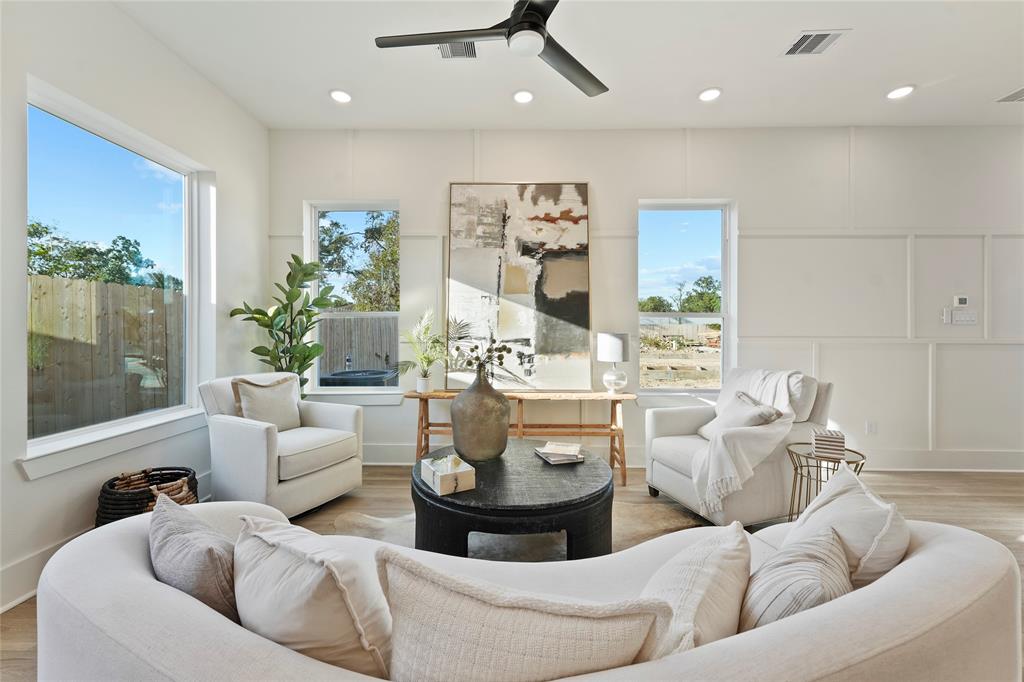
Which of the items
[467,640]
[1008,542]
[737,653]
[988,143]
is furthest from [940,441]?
[467,640]

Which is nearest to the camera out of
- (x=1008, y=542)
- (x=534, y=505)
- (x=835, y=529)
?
(x=835, y=529)

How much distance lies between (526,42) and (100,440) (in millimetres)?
2826

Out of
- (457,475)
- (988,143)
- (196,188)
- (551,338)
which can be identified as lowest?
(457,475)

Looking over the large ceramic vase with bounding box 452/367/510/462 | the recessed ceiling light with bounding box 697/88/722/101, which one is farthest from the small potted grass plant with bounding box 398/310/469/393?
the recessed ceiling light with bounding box 697/88/722/101

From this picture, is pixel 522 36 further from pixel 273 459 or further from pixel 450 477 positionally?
pixel 273 459

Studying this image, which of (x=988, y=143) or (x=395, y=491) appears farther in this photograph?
(x=988, y=143)

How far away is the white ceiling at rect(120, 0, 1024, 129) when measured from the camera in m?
2.47

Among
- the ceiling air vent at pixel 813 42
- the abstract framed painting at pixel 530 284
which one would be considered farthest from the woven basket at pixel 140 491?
the ceiling air vent at pixel 813 42

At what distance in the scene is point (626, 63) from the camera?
294 cm

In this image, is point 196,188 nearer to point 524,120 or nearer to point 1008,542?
point 524,120

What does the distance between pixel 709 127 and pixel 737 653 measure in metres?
4.18

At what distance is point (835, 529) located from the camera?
923 mm

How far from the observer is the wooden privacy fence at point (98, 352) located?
221cm

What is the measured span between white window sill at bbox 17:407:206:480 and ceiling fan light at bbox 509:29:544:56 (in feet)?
9.05
